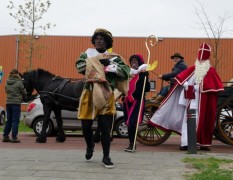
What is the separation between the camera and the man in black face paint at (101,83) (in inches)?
252

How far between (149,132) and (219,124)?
5.40ft

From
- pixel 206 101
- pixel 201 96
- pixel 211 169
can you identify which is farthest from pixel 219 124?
pixel 211 169

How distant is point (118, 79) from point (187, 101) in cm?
317

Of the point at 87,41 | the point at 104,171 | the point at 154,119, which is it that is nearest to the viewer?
the point at 104,171

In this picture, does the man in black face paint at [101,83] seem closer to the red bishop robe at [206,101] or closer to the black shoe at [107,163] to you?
the black shoe at [107,163]

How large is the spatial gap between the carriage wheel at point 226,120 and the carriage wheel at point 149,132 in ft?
4.02

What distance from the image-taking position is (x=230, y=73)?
30.2 meters

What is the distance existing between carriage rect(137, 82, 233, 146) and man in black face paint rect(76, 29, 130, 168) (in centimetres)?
358

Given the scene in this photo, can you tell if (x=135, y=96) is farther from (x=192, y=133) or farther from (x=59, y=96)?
(x=59, y=96)

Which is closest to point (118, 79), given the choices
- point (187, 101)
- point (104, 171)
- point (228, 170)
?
point (104, 171)

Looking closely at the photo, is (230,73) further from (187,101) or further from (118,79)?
(118,79)

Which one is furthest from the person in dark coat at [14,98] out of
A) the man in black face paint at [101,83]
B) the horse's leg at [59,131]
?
the man in black face paint at [101,83]

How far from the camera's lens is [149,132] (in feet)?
33.7

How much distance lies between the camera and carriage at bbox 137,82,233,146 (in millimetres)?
9531
